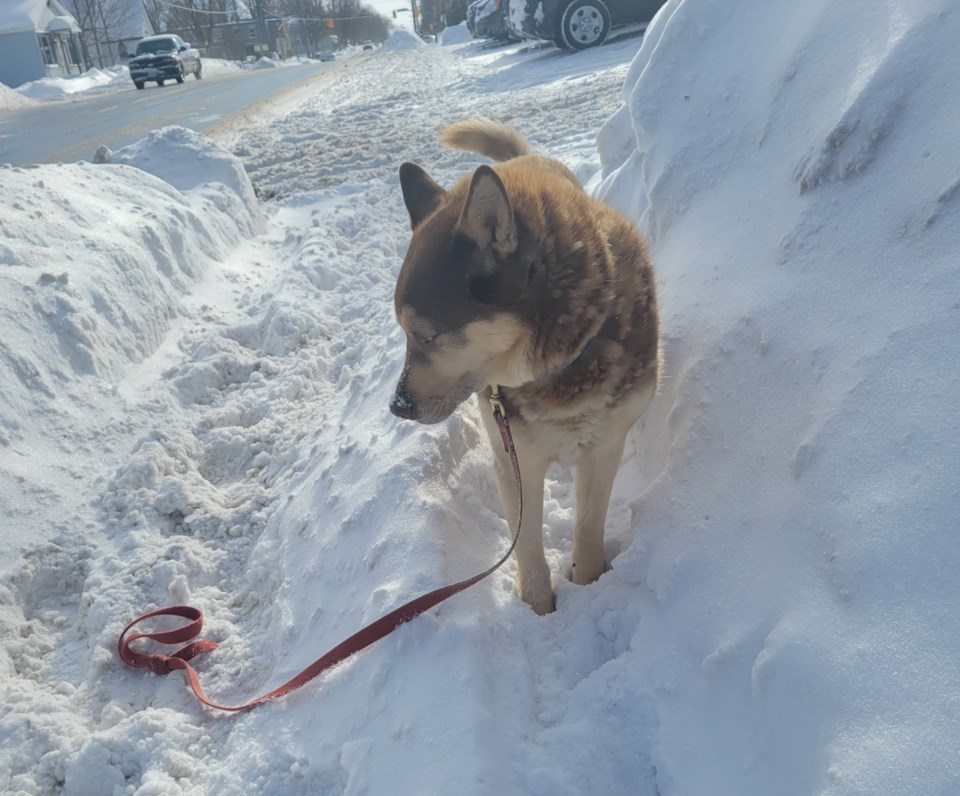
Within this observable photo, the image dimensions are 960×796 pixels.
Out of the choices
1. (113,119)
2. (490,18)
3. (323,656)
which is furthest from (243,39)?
(323,656)

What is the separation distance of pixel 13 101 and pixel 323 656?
1346 inches

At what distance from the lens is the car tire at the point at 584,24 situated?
14.0m


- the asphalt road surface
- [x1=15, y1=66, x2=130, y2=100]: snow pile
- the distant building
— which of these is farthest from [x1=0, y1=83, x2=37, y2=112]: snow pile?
the distant building

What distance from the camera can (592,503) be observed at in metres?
2.55

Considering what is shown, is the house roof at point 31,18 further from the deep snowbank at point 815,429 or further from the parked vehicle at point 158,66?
the deep snowbank at point 815,429

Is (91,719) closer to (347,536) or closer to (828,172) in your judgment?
(347,536)

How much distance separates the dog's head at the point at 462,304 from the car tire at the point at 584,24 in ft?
45.4

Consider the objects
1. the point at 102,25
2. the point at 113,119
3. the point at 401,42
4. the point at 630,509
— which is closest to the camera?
the point at 630,509

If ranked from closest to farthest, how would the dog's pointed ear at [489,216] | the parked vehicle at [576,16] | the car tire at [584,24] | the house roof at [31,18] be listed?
the dog's pointed ear at [489,216], the parked vehicle at [576,16], the car tire at [584,24], the house roof at [31,18]

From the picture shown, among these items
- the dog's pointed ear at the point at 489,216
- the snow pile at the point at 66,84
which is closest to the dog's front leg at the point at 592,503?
the dog's pointed ear at the point at 489,216

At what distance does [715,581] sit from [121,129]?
54.5ft

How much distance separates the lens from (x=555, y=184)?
252 cm

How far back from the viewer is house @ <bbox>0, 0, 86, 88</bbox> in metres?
38.7

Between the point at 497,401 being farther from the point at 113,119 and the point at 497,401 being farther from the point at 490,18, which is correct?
the point at 490,18
